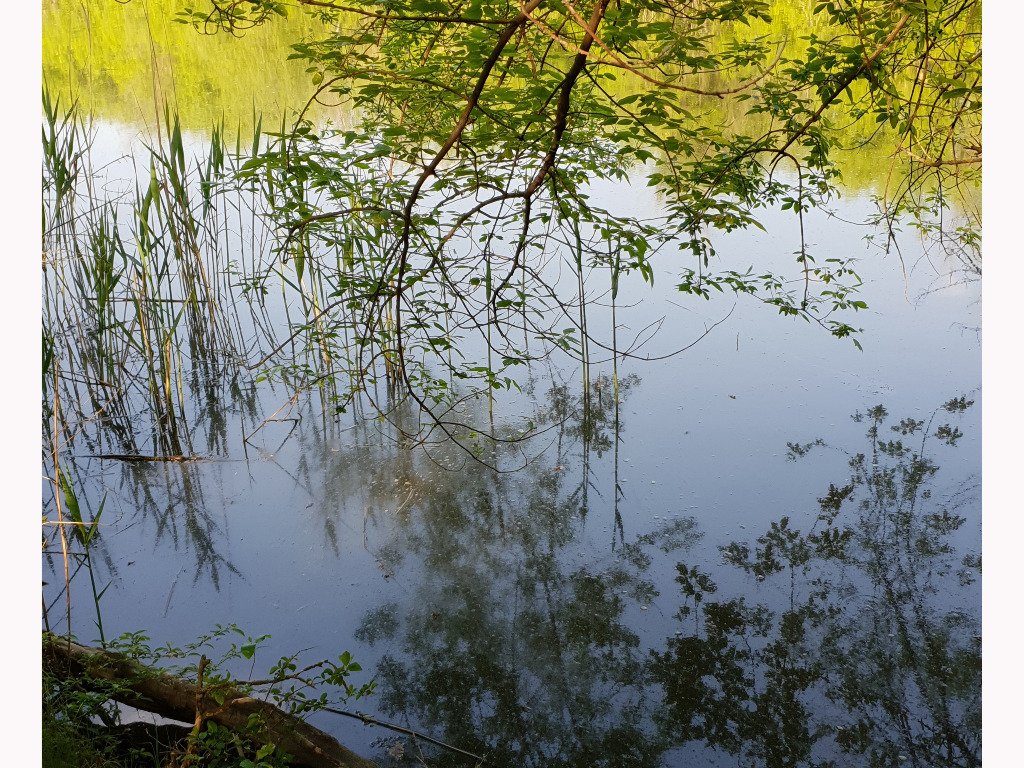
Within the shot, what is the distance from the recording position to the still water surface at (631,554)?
1.84m

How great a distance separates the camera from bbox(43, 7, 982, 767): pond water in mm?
1842

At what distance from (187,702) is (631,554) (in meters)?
1.25

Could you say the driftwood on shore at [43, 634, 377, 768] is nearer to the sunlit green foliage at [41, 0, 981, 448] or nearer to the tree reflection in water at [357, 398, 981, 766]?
the tree reflection in water at [357, 398, 981, 766]

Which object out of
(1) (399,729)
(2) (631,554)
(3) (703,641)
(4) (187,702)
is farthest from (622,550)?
(4) (187,702)

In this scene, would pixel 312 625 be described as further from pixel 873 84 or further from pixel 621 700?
pixel 873 84

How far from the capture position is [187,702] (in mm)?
1701

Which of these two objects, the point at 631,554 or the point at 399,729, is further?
the point at 631,554

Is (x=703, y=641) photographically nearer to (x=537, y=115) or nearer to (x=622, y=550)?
(x=622, y=550)

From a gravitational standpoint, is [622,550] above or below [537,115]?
below

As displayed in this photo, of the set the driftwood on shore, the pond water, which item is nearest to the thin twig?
the pond water

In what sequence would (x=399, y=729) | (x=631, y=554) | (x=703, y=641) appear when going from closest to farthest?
(x=399, y=729) → (x=703, y=641) → (x=631, y=554)

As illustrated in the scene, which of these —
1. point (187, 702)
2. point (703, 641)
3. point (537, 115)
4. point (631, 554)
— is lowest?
point (187, 702)

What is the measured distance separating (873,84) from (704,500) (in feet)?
4.55

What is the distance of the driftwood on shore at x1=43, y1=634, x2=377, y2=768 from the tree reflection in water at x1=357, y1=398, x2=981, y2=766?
26 centimetres
